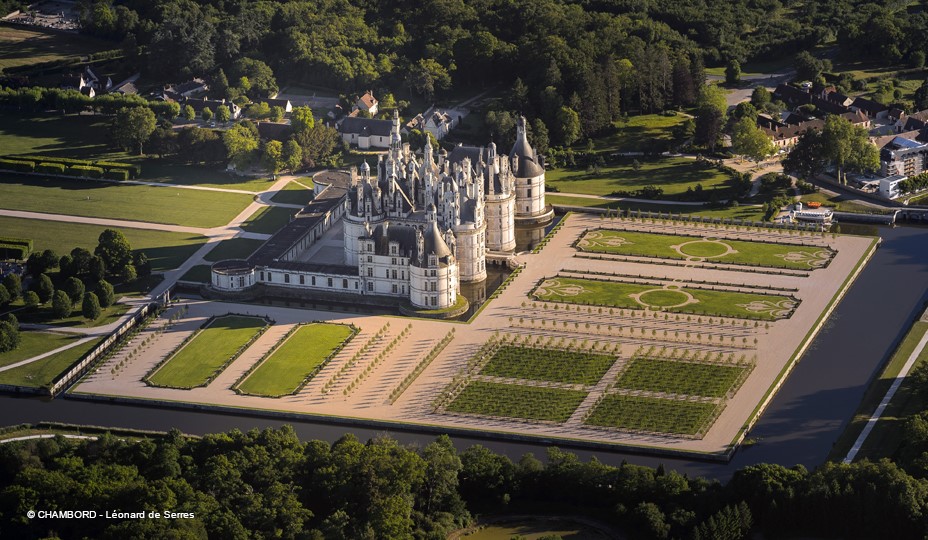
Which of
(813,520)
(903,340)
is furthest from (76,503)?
(903,340)

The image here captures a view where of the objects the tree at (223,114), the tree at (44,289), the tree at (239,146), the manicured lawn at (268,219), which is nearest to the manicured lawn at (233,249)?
the manicured lawn at (268,219)

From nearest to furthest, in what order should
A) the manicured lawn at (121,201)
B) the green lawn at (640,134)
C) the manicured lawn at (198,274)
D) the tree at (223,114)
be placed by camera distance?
the manicured lawn at (198,274) → the manicured lawn at (121,201) → the green lawn at (640,134) → the tree at (223,114)

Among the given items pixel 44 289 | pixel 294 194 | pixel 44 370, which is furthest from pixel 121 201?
pixel 44 370

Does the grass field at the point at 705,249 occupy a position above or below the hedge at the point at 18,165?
below

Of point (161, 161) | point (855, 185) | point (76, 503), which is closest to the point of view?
point (76, 503)

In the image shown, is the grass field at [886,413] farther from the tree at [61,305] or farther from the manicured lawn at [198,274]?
the tree at [61,305]

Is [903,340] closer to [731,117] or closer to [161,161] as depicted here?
[731,117]

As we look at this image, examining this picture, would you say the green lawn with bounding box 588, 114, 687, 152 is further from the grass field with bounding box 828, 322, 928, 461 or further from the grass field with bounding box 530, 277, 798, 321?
the grass field with bounding box 828, 322, 928, 461
